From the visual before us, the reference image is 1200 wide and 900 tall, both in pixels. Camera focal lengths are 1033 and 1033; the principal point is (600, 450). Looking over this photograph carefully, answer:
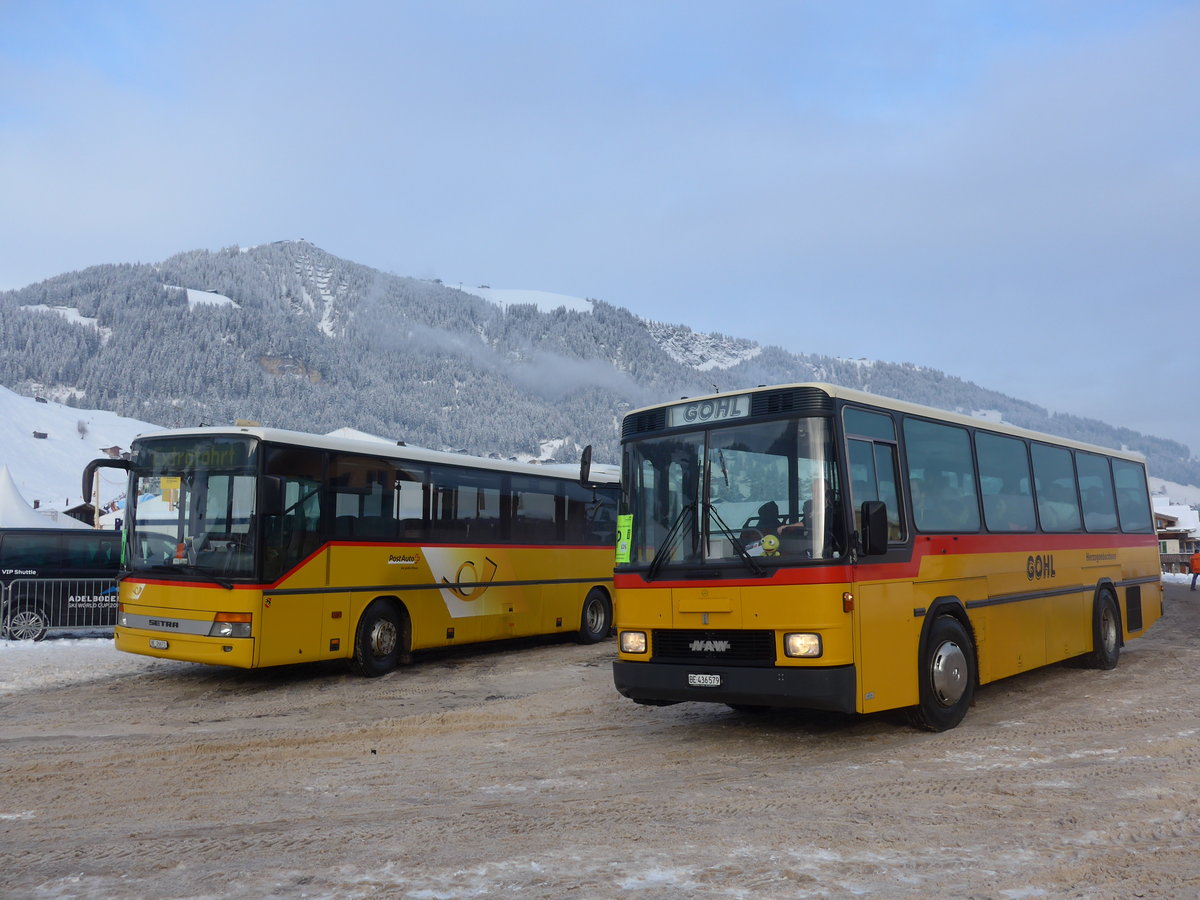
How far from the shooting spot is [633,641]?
8625 millimetres

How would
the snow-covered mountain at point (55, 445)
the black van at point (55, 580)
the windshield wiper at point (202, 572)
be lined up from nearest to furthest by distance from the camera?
1. the windshield wiper at point (202, 572)
2. the black van at point (55, 580)
3. the snow-covered mountain at point (55, 445)

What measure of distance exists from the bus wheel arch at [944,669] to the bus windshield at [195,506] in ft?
23.4

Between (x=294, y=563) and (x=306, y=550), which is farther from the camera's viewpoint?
(x=306, y=550)

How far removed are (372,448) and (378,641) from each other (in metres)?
2.49

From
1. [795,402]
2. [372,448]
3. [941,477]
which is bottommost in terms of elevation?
[941,477]

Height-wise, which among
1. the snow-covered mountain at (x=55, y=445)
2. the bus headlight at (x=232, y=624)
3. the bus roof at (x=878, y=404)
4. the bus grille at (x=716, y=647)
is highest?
the snow-covered mountain at (x=55, y=445)

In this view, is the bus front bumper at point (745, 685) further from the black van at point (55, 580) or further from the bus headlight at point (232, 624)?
the black van at point (55, 580)

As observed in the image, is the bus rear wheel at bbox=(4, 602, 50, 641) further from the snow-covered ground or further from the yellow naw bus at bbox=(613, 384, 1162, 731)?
the yellow naw bus at bbox=(613, 384, 1162, 731)

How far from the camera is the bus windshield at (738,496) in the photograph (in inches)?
308

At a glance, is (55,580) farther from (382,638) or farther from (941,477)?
(941,477)

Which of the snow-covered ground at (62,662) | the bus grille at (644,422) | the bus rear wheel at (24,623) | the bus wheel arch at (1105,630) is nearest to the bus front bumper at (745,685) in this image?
the bus grille at (644,422)

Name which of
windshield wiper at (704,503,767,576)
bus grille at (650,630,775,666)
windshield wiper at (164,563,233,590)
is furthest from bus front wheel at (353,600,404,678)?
windshield wiper at (704,503,767,576)

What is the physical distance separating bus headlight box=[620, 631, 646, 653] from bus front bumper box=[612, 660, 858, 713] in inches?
4.3

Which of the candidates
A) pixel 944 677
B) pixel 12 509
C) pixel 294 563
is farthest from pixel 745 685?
pixel 12 509
